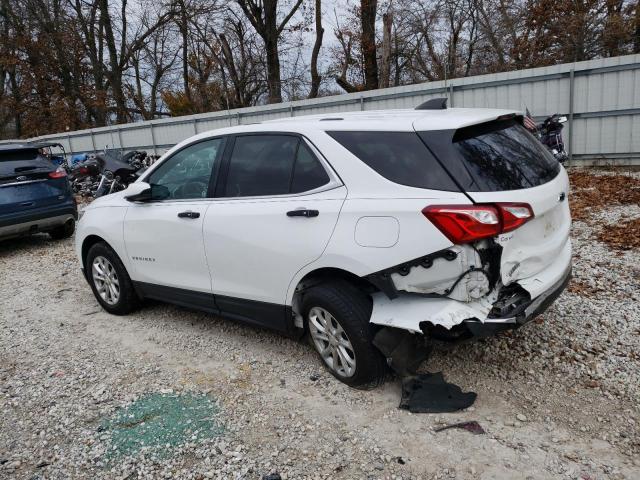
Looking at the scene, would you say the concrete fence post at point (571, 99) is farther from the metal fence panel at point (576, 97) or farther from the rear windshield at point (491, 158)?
the rear windshield at point (491, 158)

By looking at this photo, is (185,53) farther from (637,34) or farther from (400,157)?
(400,157)

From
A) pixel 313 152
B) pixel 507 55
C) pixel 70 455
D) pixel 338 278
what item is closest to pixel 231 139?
pixel 313 152

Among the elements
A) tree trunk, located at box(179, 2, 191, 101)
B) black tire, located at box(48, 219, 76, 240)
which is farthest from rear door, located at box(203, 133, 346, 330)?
tree trunk, located at box(179, 2, 191, 101)

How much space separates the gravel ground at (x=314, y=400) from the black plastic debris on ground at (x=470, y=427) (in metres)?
0.04

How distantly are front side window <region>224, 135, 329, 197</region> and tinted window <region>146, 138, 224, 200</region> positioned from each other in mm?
239

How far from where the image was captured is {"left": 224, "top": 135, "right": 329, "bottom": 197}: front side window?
3.30 meters

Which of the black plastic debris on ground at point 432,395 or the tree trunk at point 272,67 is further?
the tree trunk at point 272,67

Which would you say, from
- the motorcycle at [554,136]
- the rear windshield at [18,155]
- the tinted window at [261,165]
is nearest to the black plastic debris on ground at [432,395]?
the tinted window at [261,165]

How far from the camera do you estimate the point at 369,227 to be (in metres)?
2.90

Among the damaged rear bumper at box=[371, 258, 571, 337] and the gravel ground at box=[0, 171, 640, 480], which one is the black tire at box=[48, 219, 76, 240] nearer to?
the gravel ground at box=[0, 171, 640, 480]

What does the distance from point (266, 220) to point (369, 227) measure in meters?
0.80

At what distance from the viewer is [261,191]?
3.53m

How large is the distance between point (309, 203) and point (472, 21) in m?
23.5

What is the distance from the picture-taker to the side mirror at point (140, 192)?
4227 mm
